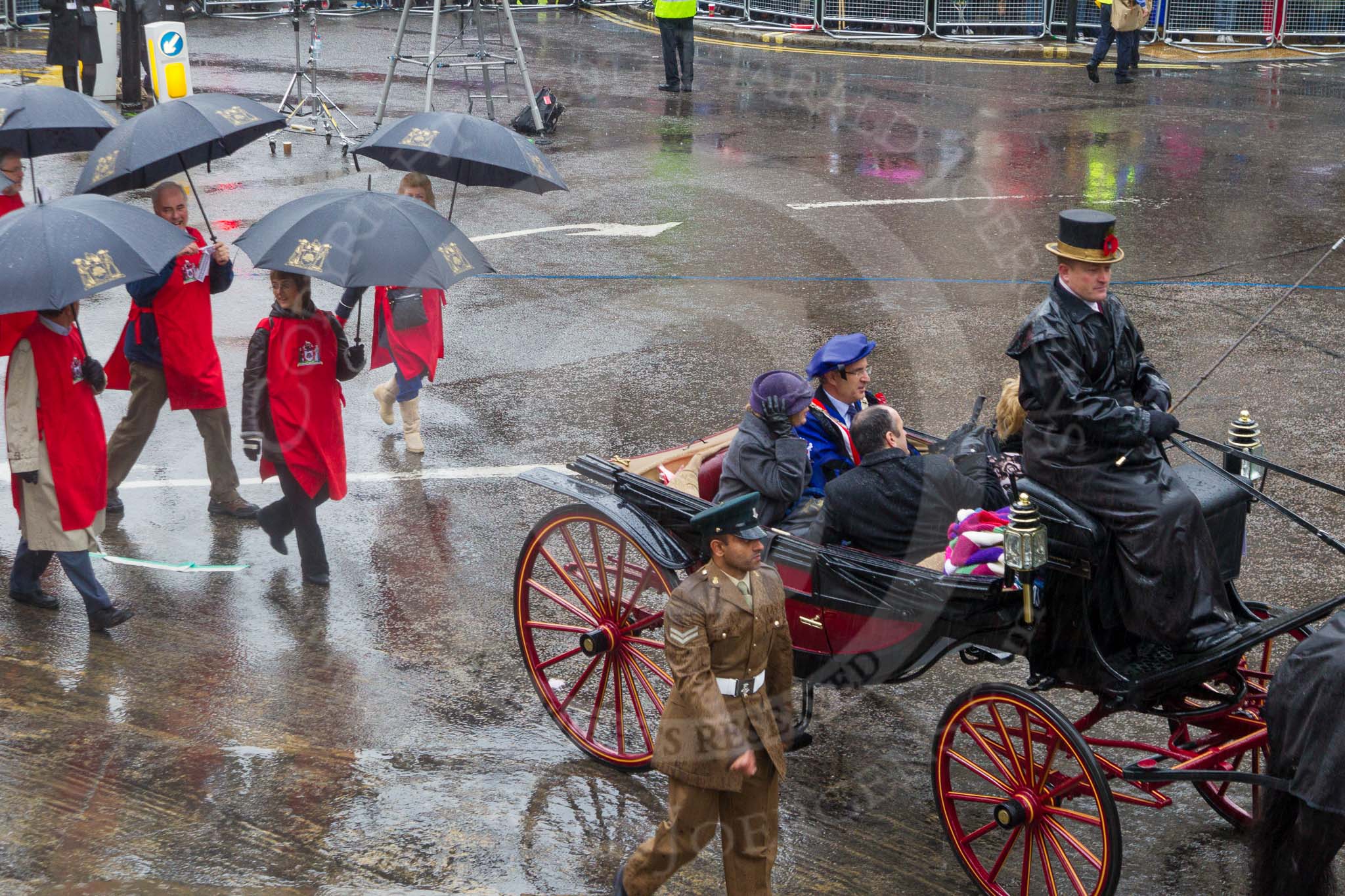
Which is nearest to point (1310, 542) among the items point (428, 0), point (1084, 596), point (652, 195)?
point (1084, 596)

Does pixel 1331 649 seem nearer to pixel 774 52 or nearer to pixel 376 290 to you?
pixel 376 290

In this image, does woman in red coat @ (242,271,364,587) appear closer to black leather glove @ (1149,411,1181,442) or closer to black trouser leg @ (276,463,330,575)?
black trouser leg @ (276,463,330,575)

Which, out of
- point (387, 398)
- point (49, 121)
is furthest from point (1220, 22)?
point (49, 121)

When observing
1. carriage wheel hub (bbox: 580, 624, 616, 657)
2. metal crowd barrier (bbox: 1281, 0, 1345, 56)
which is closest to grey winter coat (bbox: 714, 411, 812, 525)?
carriage wheel hub (bbox: 580, 624, 616, 657)

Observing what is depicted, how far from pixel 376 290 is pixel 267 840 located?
13.2 feet

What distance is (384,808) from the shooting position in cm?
512

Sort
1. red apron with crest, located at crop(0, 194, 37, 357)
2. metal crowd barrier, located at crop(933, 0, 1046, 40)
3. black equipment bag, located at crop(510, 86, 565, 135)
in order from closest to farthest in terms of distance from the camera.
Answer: red apron with crest, located at crop(0, 194, 37, 357)
black equipment bag, located at crop(510, 86, 565, 135)
metal crowd barrier, located at crop(933, 0, 1046, 40)

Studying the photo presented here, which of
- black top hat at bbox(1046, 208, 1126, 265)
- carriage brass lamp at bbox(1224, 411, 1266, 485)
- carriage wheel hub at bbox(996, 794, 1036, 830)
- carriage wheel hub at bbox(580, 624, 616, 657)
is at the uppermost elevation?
black top hat at bbox(1046, 208, 1126, 265)

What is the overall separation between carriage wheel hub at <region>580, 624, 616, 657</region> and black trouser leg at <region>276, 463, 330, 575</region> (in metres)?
2.02

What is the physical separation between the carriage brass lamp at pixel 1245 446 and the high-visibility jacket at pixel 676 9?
48.1ft

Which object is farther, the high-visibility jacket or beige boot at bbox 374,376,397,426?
the high-visibility jacket

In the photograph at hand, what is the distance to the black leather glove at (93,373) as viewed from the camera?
6293mm

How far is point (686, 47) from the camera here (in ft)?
62.2

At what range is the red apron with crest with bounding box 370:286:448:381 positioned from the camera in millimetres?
8016
